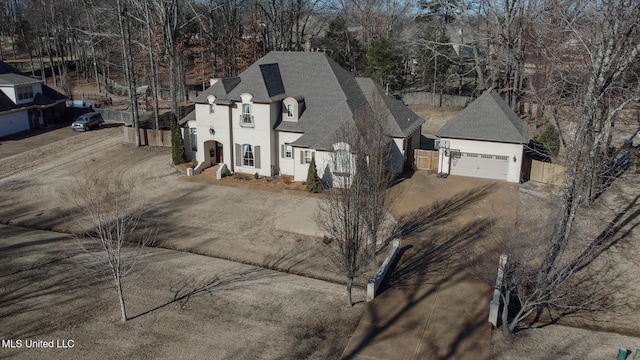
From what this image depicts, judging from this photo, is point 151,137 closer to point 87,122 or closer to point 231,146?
point 87,122

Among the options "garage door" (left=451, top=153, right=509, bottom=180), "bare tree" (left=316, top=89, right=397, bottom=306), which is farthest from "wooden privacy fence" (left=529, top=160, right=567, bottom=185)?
"bare tree" (left=316, top=89, right=397, bottom=306)

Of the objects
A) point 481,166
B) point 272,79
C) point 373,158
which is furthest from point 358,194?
point 272,79

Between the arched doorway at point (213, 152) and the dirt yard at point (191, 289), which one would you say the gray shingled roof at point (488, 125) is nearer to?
the dirt yard at point (191, 289)

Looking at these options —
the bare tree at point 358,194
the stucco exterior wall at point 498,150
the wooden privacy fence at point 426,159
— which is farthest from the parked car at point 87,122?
the bare tree at point 358,194

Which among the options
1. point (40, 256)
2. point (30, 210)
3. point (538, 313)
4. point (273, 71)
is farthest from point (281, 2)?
point (538, 313)

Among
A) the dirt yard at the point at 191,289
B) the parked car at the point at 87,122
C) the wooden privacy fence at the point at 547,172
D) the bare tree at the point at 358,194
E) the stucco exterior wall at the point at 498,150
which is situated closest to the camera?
the dirt yard at the point at 191,289

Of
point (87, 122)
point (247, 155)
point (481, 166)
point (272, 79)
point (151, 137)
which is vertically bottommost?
point (481, 166)

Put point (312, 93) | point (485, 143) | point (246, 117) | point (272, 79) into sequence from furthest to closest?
1. point (312, 93)
2. point (272, 79)
3. point (246, 117)
4. point (485, 143)
